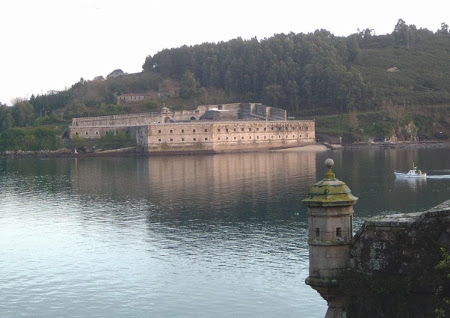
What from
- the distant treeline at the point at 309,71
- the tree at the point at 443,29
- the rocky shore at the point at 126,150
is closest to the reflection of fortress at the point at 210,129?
the rocky shore at the point at 126,150

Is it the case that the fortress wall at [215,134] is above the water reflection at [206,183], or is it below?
above

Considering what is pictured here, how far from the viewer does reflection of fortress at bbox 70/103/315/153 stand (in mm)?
79188

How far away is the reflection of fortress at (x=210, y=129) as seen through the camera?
79.2 metres

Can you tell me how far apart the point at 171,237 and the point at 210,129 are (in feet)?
174

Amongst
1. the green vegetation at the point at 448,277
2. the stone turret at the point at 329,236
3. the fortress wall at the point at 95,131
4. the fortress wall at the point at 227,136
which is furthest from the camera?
the fortress wall at the point at 95,131

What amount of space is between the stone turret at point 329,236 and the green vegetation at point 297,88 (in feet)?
251

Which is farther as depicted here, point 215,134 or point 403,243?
point 215,134

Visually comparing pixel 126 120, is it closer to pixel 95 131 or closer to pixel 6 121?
pixel 95 131

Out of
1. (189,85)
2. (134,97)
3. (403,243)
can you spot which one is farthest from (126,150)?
(403,243)

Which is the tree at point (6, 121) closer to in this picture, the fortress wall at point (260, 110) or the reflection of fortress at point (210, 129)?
the reflection of fortress at point (210, 129)

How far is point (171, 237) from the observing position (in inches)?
1081

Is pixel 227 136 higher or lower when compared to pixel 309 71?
lower

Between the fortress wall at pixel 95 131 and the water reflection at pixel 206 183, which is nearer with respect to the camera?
the water reflection at pixel 206 183

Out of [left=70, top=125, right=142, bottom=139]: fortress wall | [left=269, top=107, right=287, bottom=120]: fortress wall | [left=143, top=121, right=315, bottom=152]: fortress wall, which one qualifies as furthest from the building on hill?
[left=269, top=107, right=287, bottom=120]: fortress wall
